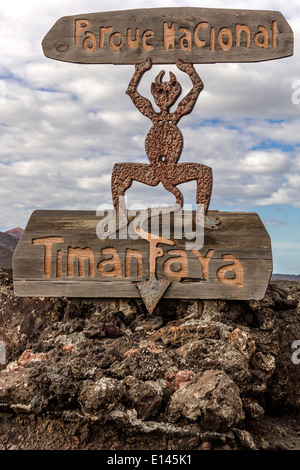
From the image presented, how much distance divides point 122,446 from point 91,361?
0.67m

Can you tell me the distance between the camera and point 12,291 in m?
5.18

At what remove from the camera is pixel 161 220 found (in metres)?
4.64

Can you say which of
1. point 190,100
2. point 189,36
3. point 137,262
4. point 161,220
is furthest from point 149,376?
point 189,36

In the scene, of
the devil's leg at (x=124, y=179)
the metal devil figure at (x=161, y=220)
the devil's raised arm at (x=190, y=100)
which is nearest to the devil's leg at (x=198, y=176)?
the metal devil figure at (x=161, y=220)

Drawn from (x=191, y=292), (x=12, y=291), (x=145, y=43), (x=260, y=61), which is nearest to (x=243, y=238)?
(x=191, y=292)

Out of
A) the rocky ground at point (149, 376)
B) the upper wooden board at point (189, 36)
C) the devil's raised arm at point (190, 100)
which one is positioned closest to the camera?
the rocky ground at point (149, 376)

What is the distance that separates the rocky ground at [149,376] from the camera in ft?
10.1

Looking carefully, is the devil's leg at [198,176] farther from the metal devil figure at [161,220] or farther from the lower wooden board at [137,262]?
the lower wooden board at [137,262]

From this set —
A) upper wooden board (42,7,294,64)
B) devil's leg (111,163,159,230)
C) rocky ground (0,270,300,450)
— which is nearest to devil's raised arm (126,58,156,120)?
upper wooden board (42,7,294,64)

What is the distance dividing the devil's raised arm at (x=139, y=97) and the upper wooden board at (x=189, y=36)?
0.15 metres

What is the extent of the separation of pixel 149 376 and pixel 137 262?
56.9 inches

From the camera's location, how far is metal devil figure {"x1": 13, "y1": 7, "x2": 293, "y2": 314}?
14.9 feet

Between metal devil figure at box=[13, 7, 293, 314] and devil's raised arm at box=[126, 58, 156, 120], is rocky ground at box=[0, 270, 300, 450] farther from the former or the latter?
devil's raised arm at box=[126, 58, 156, 120]

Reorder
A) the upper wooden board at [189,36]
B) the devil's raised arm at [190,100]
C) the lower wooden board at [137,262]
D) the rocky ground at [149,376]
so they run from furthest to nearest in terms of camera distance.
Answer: the upper wooden board at [189,36] < the devil's raised arm at [190,100] < the lower wooden board at [137,262] < the rocky ground at [149,376]
